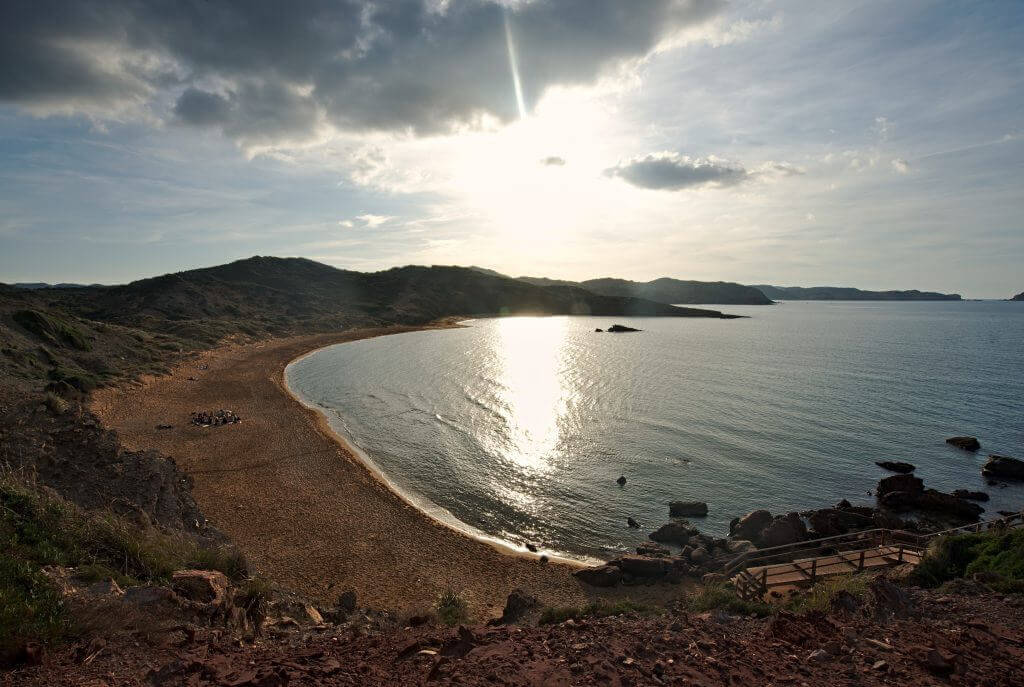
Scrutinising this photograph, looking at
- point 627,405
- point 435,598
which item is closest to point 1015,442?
point 627,405

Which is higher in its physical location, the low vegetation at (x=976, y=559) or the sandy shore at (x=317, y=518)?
the low vegetation at (x=976, y=559)

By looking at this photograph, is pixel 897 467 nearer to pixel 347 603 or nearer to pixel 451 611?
pixel 451 611

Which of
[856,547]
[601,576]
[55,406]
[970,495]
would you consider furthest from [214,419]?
[970,495]

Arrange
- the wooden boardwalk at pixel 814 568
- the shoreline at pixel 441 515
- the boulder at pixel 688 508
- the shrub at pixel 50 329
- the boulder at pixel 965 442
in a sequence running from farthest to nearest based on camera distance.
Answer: the shrub at pixel 50 329 < the boulder at pixel 965 442 < the boulder at pixel 688 508 < the shoreline at pixel 441 515 < the wooden boardwalk at pixel 814 568

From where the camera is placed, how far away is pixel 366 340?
3863 inches

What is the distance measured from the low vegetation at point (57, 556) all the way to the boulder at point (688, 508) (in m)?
19.3

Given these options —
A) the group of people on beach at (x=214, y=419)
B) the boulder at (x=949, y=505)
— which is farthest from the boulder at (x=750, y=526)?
the group of people on beach at (x=214, y=419)

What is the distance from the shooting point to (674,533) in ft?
72.8

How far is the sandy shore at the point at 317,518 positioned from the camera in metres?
17.5

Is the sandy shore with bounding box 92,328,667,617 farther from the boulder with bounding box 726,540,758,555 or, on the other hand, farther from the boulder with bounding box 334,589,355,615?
the boulder with bounding box 726,540,758,555

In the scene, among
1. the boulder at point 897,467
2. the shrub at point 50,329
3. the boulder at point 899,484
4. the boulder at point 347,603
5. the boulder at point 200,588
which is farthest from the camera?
the shrub at point 50,329

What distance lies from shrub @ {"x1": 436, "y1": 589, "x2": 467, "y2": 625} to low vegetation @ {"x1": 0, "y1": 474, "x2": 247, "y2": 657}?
456cm

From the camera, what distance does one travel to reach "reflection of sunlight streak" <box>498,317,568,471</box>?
33875 mm

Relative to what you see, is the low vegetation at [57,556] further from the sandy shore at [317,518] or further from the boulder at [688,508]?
the boulder at [688,508]
